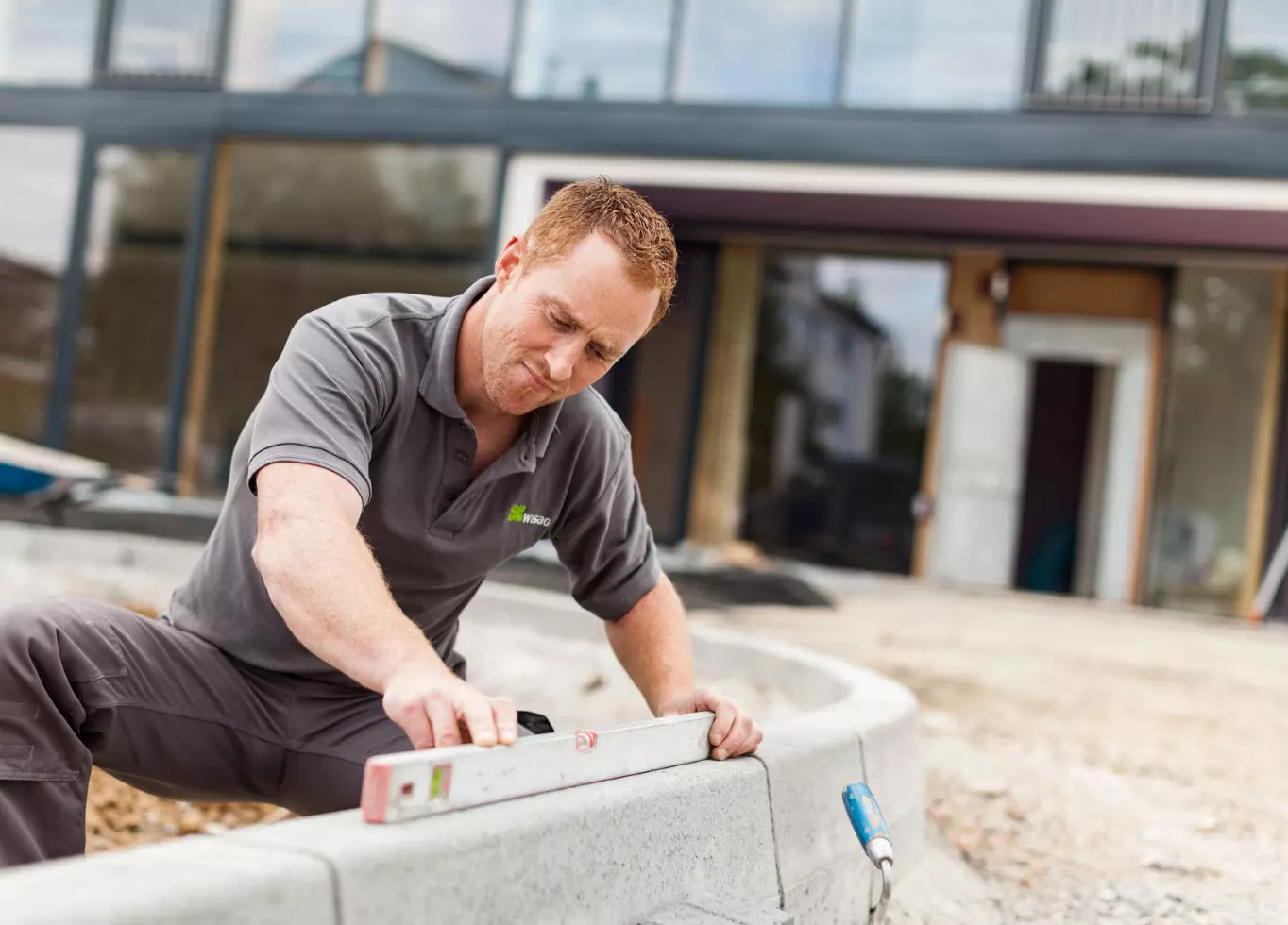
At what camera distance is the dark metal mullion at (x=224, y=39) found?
1198cm

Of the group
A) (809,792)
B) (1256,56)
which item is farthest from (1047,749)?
(1256,56)

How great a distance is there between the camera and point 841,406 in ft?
40.8

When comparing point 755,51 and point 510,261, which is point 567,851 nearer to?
point 510,261

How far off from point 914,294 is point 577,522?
9.82 m

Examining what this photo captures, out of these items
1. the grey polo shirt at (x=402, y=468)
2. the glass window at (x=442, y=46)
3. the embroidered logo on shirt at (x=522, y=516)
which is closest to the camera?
the grey polo shirt at (x=402, y=468)

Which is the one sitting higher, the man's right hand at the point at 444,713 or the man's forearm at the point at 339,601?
the man's forearm at the point at 339,601

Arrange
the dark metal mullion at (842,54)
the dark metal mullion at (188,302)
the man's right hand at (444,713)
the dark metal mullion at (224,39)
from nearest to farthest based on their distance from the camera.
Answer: the man's right hand at (444,713) < the dark metal mullion at (842,54) < the dark metal mullion at (188,302) < the dark metal mullion at (224,39)

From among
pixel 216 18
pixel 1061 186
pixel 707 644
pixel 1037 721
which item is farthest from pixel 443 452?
pixel 216 18

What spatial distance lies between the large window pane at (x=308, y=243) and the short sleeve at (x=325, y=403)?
9.36 meters

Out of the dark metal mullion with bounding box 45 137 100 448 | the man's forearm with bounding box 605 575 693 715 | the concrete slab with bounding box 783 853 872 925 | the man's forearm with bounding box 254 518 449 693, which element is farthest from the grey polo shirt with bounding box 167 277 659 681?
the dark metal mullion with bounding box 45 137 100 448

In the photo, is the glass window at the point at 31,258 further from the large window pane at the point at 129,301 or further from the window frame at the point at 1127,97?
the window frame at the point at 1127,97

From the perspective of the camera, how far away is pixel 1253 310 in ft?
36.7

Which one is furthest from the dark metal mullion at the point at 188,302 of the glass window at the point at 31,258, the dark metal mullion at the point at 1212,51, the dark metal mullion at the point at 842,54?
the dark metal mullion at the point at 1212,51

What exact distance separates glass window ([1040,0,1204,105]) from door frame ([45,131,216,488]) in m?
7.52
